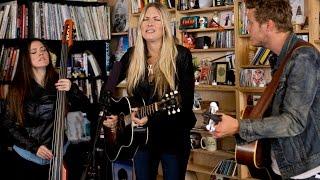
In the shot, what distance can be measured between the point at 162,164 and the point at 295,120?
1080 millimetres

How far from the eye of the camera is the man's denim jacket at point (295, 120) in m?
1.52

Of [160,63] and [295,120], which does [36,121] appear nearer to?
[160,63]

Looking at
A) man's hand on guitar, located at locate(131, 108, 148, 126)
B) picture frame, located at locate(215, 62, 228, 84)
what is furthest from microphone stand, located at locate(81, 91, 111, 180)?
picture frame, located at locate(215, 62, 228, 84)

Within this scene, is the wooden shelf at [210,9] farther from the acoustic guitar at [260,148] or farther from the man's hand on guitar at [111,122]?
the acoustic guitar at [260,148]

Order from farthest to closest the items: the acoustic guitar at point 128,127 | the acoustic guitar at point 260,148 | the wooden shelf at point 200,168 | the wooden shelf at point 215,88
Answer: the wooden shelf at point 200,168, the wooden shelf at point 215,88, the acoustic guitar at point 128,127, the acoustic guitar at point 260,148

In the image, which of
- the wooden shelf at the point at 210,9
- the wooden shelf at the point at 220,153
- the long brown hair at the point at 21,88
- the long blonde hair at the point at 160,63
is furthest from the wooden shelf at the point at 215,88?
the long brown hair at the point at 21,88

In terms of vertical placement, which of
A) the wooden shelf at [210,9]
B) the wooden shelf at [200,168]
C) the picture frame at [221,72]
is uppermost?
the wooden shelf at [210,9]

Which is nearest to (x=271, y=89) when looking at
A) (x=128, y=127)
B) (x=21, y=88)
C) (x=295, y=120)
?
(x=295, y=120)

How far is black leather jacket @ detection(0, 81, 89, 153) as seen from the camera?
2670mm

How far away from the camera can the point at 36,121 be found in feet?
8.88

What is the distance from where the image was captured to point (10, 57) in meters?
3.49

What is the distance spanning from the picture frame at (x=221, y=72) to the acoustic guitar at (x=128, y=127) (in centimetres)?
117

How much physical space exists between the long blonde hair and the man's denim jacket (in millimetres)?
825

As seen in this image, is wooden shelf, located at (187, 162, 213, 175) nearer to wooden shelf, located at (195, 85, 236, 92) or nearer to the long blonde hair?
wooden shelf, located at (195, 85, 236, 92)
